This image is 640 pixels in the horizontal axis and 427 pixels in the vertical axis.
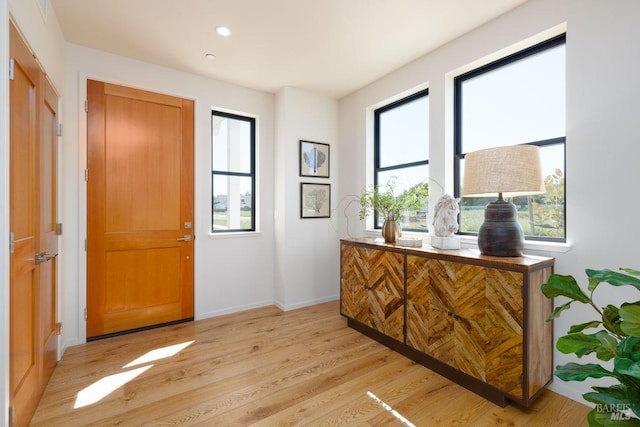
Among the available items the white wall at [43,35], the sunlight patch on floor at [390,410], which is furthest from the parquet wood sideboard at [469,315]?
the white wall at [43,35]

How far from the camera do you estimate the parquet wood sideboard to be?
1.78m

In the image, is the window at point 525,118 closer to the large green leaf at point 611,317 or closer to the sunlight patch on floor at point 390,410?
the large green leaf at point 611,317

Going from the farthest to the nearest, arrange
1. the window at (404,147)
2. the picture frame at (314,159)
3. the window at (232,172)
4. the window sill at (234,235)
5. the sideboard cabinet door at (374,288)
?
the picture frame at (314,159), the window at (232,172), the window sill at (234,235), the window at (404,147), the sideboard cabinet door at (374,288)

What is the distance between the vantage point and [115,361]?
2416 mm

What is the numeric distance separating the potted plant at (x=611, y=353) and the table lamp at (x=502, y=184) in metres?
1.03

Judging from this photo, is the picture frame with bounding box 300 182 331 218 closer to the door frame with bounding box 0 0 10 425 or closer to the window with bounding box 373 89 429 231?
the window with bounding box 373 89 429 231

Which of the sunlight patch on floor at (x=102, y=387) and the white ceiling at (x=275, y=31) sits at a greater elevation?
the white ceiling at (x=275, y=31)

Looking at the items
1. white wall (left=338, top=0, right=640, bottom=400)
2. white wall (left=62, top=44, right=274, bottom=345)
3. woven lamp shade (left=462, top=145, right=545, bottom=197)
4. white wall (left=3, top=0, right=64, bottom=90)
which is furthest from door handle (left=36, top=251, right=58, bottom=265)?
white wall (left=338, top=0, right=640, bottom=400)

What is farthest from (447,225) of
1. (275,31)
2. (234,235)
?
(234,235)

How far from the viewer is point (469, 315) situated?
2014mm

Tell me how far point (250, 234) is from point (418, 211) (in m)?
1.96

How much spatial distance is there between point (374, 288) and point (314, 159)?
1.84m

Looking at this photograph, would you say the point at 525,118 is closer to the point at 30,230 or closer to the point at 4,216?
the point at 4,216

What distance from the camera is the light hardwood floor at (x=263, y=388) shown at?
1769mm
